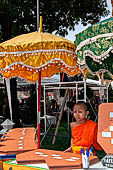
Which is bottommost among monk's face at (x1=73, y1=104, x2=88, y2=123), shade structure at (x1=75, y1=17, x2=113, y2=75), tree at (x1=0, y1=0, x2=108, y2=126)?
monk's face at (x1=73, y1=104, x2=88, y2=123)

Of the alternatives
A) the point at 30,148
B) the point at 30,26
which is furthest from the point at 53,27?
the point at 30,148

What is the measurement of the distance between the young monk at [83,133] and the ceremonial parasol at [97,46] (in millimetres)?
663

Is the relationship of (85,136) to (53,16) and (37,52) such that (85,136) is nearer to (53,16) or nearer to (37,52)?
(37,52)

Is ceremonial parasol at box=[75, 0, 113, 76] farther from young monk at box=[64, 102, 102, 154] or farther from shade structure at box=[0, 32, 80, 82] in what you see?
young monk at box=[64, 102, 102, 154]

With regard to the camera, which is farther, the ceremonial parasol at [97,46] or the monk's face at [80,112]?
the monk's face at [80,112]

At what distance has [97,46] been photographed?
10.2 ft

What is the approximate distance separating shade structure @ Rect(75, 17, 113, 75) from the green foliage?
27.3ft

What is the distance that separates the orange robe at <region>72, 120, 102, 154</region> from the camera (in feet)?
11.7

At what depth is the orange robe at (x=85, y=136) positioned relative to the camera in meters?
3.56

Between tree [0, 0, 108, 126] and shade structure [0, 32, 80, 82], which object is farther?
tree [0, 0, 108, 126]

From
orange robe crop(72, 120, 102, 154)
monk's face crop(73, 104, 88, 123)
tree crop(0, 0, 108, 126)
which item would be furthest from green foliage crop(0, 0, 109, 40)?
orange robe crop(72, 120, 102, 154)

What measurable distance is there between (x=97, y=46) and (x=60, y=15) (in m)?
10.6


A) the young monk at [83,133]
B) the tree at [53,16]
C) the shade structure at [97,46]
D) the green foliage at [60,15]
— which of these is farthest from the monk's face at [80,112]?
the green foliage at [60,15]

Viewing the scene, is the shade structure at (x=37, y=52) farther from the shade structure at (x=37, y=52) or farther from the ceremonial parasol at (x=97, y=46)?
the ceremonial parasol at (x=97, y=46)
